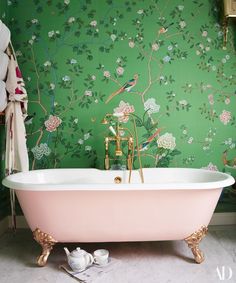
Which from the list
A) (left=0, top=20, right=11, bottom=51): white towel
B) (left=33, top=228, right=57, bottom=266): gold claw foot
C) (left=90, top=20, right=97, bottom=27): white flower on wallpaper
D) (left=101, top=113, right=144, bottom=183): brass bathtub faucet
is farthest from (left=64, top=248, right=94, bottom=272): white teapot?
(left=90, top=20, right=97, bottom=27): white flower on wallpaper

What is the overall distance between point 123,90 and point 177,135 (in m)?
0.67

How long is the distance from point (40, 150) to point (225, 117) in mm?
1796

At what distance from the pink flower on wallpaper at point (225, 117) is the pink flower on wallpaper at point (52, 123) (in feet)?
5.09

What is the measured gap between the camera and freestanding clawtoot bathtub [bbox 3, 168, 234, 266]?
1.87 meters

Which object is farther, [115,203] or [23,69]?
[23,69]

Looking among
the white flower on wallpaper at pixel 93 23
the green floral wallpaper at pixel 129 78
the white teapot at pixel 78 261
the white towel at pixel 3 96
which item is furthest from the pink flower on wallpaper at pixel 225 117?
the white towel at pixel 3 96

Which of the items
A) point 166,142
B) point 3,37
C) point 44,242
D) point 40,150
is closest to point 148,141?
point 166,142

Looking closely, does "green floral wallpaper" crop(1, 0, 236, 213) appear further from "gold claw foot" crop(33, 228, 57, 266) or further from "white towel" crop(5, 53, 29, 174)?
"gold claw foot" crop(33, 228, 57, 266)

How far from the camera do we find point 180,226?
6.55ft

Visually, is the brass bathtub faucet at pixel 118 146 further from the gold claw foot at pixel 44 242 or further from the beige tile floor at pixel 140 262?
the gold claw foot at pixel 44 242

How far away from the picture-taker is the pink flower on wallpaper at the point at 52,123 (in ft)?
9.10

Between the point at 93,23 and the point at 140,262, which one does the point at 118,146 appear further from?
the point at 93,23

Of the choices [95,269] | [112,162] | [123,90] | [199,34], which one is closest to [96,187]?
[95,269]

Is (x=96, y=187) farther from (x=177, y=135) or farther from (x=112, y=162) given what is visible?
(x=177, y=135)
